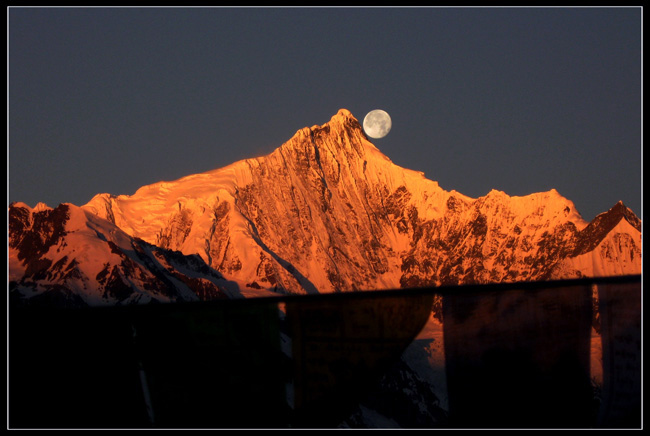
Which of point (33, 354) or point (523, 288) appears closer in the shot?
point (523, 288)

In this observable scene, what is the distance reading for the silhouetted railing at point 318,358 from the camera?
15094mm

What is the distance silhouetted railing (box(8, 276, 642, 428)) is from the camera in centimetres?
1509

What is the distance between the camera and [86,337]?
15.9 metres

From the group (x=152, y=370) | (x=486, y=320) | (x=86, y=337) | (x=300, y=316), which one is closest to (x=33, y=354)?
(x=86, y=337)

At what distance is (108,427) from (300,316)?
3.86 m

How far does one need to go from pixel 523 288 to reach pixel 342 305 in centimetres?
296

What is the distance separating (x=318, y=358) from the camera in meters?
15.9

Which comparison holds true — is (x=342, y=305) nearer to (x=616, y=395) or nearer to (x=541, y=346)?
(x=541, y=346)

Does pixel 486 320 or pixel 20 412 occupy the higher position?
pixel 486 320

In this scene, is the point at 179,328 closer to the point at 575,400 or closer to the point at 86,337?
the point at 86,337

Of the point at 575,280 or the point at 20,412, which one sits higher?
the point at 575,280

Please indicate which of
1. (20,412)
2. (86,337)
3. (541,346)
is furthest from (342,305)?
(20,412)

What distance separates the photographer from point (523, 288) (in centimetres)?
1488

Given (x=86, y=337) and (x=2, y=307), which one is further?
(x=86, y=337)
